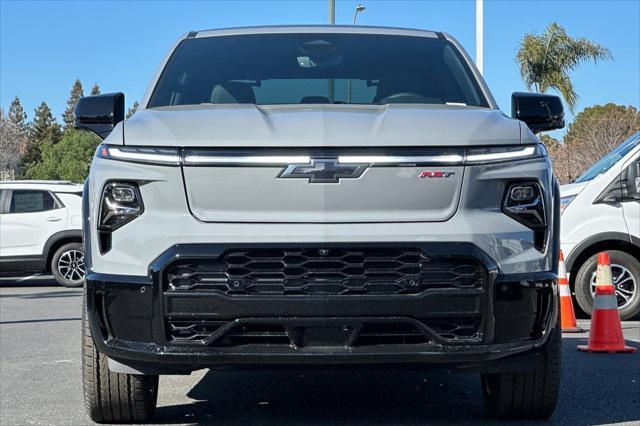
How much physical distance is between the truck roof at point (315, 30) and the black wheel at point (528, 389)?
2.08 meters

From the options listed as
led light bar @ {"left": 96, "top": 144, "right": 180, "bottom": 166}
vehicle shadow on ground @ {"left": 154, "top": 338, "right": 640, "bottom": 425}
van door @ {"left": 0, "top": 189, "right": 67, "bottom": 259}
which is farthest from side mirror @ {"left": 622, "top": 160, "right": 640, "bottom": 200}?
van door @ {"left": 0, "top": 189, "right": 67, "bottom": 259}

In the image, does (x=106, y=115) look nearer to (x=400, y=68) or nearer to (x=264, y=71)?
(x=264, y=71)

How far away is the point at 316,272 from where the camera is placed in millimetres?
3826

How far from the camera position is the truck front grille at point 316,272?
12.5 feet

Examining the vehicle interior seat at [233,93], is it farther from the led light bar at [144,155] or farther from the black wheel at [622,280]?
the black wheel at [622,280]

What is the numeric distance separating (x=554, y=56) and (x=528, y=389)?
70.9 feet

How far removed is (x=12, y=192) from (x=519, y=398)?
1259cm

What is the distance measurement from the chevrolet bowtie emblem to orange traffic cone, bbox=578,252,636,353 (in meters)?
4.11

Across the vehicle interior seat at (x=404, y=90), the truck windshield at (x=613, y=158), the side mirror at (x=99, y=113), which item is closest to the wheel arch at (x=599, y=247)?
the truck windshield at (x=613, y=158)

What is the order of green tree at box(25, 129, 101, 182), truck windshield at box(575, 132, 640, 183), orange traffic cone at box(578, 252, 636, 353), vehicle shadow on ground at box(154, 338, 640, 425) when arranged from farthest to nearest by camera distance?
1. green tree at box(25, 129, 101, 182)
2. truck windshield at box(575, 132, 640, 183)
3. orange traffic cone at box(578, 252, 636, 353)
4. vehicle shadow on ground at box(154, 338, 640, 425)

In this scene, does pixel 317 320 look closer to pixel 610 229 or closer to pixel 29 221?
pixel 610 229

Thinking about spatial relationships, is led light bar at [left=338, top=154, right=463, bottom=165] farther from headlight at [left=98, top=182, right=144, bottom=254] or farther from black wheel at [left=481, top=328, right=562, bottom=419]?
black wheel at [left=481, top=328, right=562, bottom=419]

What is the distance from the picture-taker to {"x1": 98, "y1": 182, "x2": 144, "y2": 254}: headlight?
393 cm

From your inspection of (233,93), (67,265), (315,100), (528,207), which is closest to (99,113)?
(233,93)
